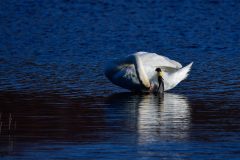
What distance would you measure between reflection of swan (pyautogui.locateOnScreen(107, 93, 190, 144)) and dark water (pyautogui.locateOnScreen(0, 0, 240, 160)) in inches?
0.6

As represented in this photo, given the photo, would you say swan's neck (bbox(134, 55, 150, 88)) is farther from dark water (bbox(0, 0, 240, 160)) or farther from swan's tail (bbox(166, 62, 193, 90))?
swan's tail (bbox(166, 62, 193, 90))

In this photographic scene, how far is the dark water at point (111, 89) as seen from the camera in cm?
1191

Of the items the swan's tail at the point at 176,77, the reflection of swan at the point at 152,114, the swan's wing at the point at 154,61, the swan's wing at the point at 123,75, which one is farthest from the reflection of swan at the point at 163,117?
the swan's wing at the point at 154,61

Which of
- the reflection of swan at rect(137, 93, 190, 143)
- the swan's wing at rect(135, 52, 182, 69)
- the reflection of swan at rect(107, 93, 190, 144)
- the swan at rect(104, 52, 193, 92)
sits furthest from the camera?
the swan's wing at rect(135, 52, 182, 69)

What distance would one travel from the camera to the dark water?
11906mm

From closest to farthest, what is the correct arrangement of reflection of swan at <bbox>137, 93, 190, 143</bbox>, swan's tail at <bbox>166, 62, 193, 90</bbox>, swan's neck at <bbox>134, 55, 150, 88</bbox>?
reflection of swan at <bbox>137, 93, 190, 143</bbox>
swan's neck at <bbox>134, 55, 150, 88</bbox>
swan's tail at <bbox>166, 62, 193, 90</bbox>

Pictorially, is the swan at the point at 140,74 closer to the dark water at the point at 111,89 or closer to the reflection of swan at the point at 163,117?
the dark water at the point at 111,89

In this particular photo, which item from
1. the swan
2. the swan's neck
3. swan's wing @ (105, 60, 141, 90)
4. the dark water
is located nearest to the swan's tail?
the swan

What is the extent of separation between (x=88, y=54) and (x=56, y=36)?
17.3 ft

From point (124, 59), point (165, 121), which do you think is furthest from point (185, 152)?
point (124, 59)

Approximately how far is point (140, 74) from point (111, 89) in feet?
3.34

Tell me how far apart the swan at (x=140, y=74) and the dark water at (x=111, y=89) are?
0.79ft

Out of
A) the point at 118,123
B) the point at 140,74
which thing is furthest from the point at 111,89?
the point at 118,123

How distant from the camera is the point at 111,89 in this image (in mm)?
18469
